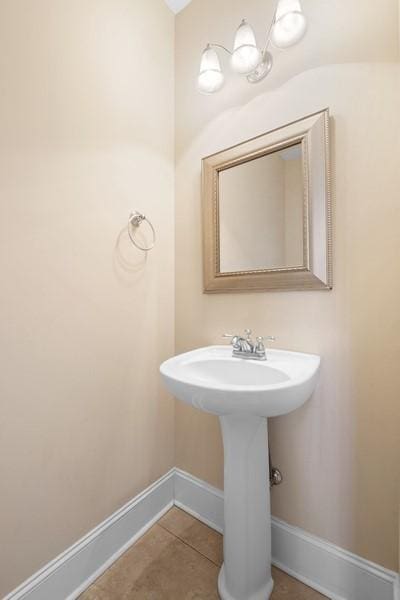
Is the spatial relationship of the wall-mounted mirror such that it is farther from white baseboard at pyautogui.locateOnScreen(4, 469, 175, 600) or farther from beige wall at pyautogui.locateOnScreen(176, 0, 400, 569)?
white baseboard at pyautogui.locateOnScreen(4, 469, 175, 600)

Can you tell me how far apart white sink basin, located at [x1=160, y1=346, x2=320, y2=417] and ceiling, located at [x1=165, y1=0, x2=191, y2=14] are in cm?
174

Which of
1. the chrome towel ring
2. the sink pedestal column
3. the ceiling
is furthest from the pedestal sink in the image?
the ceiling

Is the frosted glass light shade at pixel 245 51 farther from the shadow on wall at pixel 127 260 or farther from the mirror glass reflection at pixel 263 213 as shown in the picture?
the shadow on wall at pixel 127 260

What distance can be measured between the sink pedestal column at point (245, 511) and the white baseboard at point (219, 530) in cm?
16

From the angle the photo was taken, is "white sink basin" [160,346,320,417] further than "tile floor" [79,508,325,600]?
No

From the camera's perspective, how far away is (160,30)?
1.36 metres

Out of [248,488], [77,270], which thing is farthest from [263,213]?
[248,488]

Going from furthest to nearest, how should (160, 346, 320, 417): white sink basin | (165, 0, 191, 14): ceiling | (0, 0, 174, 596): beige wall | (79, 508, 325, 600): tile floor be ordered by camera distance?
(165, 0, 191, 14): ceiling
(79, 508, 325, 600): tile floor
(0, 0, 174, 596): beige wall
(160, 346, 320, 417): white sink basin

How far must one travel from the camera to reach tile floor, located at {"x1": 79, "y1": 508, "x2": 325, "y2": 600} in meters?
0.96

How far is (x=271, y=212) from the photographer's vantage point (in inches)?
44.1

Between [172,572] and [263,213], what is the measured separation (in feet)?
4.82

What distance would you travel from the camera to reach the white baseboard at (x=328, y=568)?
87cm

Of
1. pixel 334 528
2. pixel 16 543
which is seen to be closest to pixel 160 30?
pixel 16 543

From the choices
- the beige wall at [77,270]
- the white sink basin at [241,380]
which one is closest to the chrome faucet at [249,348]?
the white sink basin at [241,380]
